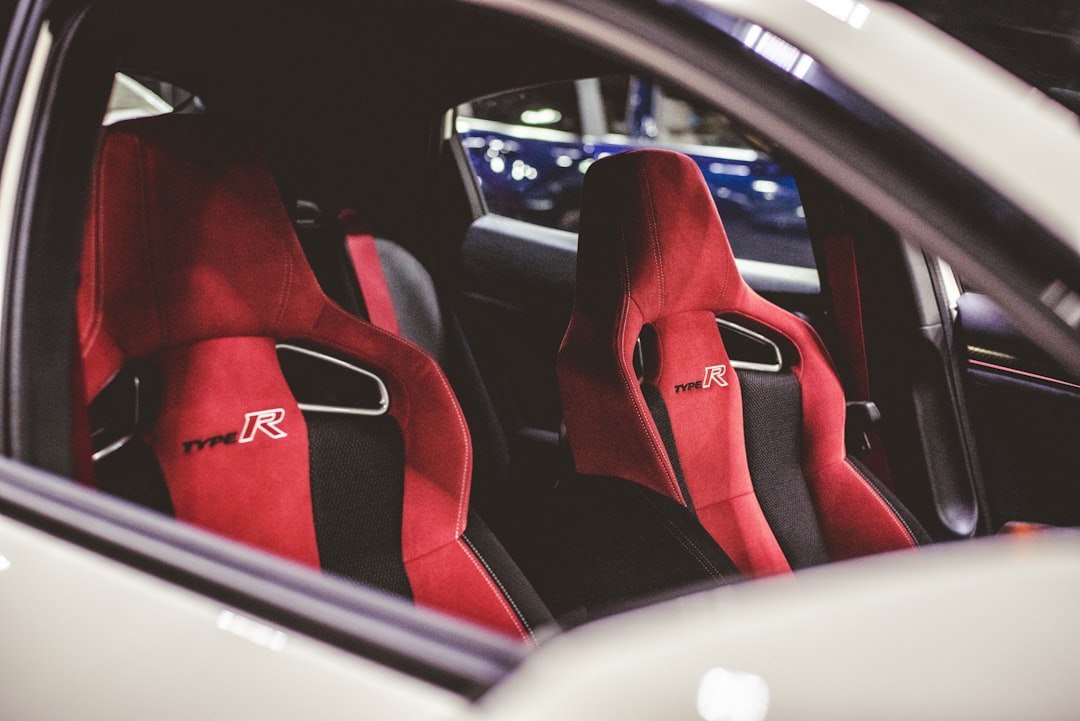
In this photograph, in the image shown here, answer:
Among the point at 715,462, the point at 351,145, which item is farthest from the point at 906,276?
the point at 351,145

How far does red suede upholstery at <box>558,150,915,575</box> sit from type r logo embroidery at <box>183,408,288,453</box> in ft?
2.23

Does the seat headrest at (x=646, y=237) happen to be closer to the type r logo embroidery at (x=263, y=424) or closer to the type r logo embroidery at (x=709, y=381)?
the type r logo embroidery at (x=709, y=381)

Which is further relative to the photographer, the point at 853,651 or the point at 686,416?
the point at 686,416

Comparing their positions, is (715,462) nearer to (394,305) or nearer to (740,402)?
(740,402)

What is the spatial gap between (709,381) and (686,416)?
12cm

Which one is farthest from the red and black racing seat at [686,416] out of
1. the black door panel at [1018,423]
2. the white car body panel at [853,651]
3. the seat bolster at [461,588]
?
the white car body panel at [853,651]

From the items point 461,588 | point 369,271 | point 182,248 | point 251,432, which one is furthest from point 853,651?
point 369,271

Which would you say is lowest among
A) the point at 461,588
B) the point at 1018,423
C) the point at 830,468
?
the point at 461,588

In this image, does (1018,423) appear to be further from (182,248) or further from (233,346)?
(182,248)

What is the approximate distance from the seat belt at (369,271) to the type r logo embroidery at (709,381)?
3.91 feet

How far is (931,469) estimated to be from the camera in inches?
95.9

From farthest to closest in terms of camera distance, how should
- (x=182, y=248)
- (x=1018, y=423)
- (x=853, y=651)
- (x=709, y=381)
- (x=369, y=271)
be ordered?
1. (x=369, y=271)
2. (x=1018, y=423)
3. (x=709, y=381)
4. (x=182, y=248)
5. (x=853, y=651)

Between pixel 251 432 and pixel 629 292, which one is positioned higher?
pixel 629 292

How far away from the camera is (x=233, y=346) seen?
1.42m
